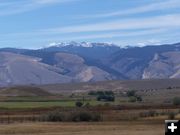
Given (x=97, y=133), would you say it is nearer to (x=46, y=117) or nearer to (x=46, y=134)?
(x=46, y=134)

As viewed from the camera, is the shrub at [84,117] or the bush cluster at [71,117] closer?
the shrub at [84,117]

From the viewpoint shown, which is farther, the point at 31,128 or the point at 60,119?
the point at 60,119

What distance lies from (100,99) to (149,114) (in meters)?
91.0

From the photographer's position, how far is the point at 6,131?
171 ft

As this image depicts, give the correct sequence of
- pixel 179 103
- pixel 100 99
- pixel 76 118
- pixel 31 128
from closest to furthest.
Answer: pixel 31 128 → pixel 76 118 → pixel 179 103 → pixel 100 99

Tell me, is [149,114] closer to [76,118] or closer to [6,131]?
[76,118]

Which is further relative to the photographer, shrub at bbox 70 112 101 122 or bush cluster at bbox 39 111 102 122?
bush cluster at bbox 39 111 102 122

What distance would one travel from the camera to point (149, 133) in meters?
46.2

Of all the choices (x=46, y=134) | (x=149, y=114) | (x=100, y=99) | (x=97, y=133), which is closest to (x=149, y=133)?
(x=97, y=133)

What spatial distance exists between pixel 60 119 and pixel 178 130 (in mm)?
66150

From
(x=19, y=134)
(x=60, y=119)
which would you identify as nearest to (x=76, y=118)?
(x=60, y=119)

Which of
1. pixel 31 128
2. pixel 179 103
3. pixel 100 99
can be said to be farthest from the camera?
pixel 100 99

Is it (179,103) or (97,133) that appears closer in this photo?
(97,133)

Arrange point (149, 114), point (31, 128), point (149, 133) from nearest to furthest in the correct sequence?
point (149, 133), point (31, 128), point (149, 114)
